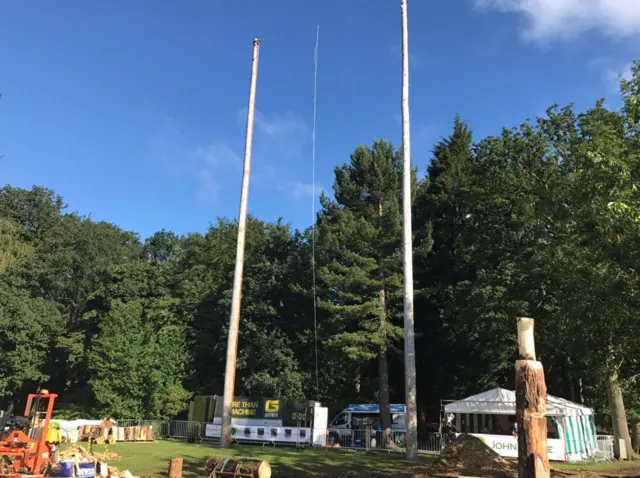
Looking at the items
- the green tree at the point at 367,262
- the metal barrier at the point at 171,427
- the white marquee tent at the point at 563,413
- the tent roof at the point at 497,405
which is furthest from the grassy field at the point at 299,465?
the green tree at the point at 367,262

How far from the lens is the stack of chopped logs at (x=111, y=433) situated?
2520 cm

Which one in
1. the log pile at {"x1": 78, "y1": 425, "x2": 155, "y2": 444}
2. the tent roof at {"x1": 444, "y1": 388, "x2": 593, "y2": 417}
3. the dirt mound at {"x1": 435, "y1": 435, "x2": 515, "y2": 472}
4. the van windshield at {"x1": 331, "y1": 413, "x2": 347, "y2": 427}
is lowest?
the log pile at {"x1": 78, "y1": 425, "x2": 155, "y2": 444}

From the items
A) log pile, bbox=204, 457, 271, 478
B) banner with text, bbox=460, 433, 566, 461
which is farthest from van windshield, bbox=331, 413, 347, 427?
log pile, bbox=204, 457, 271, 478

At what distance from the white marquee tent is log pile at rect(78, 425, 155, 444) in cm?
1572

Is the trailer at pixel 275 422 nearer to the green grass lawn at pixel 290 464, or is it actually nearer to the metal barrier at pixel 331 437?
the metal barrier at pixel 331 437

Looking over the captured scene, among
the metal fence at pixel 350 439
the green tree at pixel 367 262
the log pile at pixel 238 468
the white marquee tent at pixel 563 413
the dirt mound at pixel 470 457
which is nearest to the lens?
the log pile at pixel 238 468

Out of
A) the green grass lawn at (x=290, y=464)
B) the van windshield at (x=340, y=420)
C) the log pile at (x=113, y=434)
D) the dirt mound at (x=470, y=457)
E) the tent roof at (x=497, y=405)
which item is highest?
the tent roof at (x=497, y=405)

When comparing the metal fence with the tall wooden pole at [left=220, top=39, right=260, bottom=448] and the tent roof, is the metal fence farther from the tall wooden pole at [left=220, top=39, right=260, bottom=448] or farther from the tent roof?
the tall wooden pole at [left=220, top=39, right=260, bottom=448]

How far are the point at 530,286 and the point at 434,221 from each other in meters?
10.5

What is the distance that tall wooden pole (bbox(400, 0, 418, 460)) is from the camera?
60.5 ft

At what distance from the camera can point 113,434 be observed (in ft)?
86.7

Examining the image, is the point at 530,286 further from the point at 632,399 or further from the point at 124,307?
the point at 124,307

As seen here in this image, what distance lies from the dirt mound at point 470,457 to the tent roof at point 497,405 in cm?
772

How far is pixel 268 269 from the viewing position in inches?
1655
